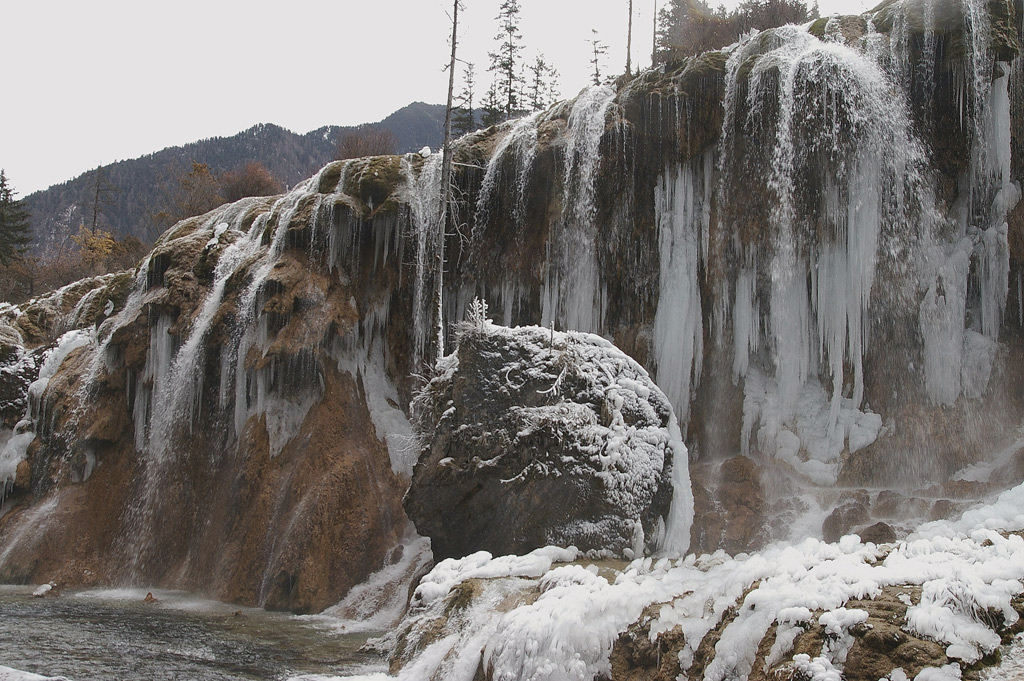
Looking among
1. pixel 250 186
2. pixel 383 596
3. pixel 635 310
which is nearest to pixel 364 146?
pixel 250 186

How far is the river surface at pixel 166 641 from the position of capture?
7961 mm

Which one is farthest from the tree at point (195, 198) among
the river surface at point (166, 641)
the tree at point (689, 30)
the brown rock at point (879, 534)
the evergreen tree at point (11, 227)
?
the brown rock at point (879, 534)

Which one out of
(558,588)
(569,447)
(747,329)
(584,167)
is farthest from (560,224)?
(558,588)

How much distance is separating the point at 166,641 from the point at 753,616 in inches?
304

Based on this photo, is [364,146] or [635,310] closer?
[635,310]

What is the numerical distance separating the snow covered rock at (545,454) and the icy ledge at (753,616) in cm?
162

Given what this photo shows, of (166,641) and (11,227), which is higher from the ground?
(11,227)

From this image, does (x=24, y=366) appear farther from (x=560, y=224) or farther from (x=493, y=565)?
(x=493, y=565)

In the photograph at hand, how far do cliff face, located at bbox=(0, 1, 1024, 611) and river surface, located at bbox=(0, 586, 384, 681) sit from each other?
1.57 metres

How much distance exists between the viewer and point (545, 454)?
30.3ft

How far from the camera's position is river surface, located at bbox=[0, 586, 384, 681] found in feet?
26.1

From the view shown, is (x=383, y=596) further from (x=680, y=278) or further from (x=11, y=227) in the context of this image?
(x=11, y=227)

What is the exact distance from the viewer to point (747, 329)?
46.5 feet

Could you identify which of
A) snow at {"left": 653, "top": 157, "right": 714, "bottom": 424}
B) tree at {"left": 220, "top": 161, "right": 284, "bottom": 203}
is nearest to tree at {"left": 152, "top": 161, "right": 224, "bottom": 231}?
tree at {"left": 220, "top": 161, "right": 284, "bottom": 203}
